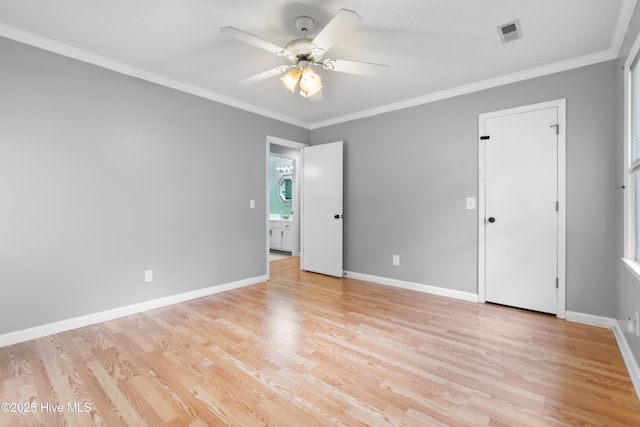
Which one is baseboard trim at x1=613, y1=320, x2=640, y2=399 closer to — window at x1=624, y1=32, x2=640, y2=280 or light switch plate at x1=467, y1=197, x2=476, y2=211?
window at x1=624, y1=32, x2=640, y2=280

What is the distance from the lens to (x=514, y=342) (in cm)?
238

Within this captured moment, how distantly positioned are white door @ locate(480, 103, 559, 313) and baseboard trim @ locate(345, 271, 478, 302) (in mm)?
230

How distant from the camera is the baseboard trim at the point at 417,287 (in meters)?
3.44

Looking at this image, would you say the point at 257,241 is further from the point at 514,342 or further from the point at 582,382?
the point at 582,382

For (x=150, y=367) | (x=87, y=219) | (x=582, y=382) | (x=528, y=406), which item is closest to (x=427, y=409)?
(x=528, y=406)

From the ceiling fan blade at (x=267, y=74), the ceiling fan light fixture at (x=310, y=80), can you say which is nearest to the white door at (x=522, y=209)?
the ceiling fan light fixture at (x=310, y=80)

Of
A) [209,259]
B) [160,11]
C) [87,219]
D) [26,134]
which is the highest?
[160,11]

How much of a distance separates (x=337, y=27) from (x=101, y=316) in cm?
315

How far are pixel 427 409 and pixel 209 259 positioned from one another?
2862 mm

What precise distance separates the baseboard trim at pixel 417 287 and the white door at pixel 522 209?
230 millimetres

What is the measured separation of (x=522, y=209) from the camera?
306cm

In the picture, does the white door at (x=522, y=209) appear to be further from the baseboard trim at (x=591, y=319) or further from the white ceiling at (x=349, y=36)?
the white ceiling at (x=349, y=36)

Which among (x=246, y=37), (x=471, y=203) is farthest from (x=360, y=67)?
(x=471, y=203)

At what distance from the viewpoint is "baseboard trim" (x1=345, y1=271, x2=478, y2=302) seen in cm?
344
